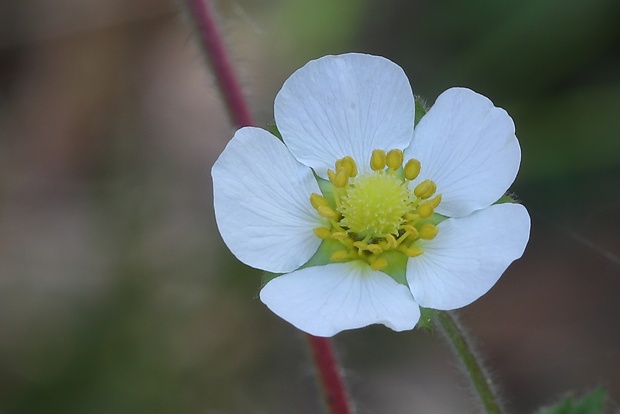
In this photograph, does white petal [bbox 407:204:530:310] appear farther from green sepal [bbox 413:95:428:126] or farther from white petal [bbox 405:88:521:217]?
green sepal [bbox 413:95:428:126]

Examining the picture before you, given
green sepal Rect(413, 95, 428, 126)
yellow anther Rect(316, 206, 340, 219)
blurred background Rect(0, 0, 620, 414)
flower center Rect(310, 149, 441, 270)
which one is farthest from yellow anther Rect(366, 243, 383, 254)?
blurred background Rect(0, 0, 620, 414)

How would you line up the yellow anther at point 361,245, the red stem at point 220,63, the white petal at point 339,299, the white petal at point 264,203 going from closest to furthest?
the white petal at point 339,299
the white petal at point 264,203
the yellow anther at point 361,245
the red stem at point 220,63

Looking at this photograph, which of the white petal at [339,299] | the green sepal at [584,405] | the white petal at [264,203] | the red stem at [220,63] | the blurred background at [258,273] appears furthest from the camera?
the blurred background at [258,273]

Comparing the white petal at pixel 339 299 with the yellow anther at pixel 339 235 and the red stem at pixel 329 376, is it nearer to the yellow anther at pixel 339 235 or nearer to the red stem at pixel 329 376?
the yellow anther at pixel 339 235

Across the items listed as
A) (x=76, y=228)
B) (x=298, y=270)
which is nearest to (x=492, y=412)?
(x=298, y=270)

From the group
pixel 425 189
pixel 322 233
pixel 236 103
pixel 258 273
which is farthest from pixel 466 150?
pixel 258 273

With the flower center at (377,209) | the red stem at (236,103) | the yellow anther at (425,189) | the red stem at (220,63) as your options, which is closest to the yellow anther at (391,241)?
the flower center at (377,209)
